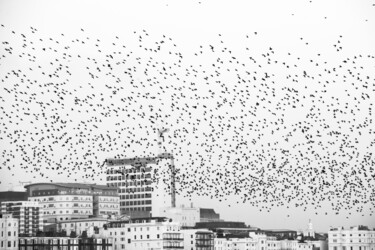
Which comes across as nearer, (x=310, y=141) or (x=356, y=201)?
(x=310, y=141)

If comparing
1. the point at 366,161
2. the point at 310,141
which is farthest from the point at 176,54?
the point at 366,161

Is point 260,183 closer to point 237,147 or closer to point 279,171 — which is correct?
point 279,171

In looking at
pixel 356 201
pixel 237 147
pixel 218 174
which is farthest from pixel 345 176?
pixel 237 147

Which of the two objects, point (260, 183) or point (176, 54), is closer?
point (176, 54)

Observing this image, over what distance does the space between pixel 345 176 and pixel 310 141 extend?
35584 millimetres

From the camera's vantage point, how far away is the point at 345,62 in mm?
107688

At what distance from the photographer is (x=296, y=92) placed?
116 metres

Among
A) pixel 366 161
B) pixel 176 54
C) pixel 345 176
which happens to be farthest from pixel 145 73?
pixel 345 176

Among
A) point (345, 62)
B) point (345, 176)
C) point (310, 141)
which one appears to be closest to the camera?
point (345, 62)

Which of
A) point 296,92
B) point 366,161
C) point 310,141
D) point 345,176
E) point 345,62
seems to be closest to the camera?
point 345,62

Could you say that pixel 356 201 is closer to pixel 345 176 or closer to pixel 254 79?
pixel 345 176

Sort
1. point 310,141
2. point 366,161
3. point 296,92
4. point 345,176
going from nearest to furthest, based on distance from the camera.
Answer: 1. point 296,92
2. point 310,141
3. point 366,161
4. point 345,176

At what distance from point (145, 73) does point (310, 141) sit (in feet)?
110

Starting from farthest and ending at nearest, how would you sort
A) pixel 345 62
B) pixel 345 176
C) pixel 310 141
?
pixel 345 176
pixel 310 141
pixel 345 62
